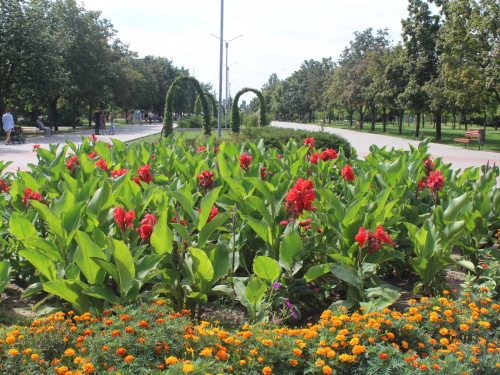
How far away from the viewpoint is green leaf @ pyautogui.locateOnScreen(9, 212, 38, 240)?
3236 millimetres

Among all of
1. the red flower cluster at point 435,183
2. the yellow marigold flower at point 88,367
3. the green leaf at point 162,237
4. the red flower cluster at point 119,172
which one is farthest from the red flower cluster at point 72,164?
the red flower cluster at point 435,183

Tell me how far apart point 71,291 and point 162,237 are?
27.8 inches

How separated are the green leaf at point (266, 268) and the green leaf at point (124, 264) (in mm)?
863

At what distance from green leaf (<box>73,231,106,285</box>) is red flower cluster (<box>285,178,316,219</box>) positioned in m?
1.44

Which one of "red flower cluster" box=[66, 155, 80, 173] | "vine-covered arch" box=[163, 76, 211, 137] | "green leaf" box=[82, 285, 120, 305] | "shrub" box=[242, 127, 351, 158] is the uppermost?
"vine-covered arch" box=[163, 76, 211, 137]

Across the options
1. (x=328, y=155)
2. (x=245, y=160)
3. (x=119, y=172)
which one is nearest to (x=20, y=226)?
(x=119, y=172)

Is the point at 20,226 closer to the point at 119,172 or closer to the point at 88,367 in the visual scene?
the point at 119,172

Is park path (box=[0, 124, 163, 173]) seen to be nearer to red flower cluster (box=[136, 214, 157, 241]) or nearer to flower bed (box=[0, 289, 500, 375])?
red flower cluster (box=[136, 214, 157, 241])

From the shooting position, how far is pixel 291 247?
10.5 feet

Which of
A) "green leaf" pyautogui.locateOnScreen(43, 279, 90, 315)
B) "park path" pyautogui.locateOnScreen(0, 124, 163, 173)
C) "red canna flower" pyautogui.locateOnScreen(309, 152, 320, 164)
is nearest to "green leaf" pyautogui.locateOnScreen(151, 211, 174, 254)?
"green leaf" pyautogui.locateOnScreen(43, 279, 90, 315)

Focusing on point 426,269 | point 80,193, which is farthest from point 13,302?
point 426,269

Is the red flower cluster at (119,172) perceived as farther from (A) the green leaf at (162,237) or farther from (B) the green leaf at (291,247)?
(B) the green leaf at (291,247)

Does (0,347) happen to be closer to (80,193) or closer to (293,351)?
(293,351)

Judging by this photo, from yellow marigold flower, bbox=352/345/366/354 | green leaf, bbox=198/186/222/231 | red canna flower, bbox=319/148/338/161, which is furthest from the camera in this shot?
red canna flower, bbox=319/148/338/161
